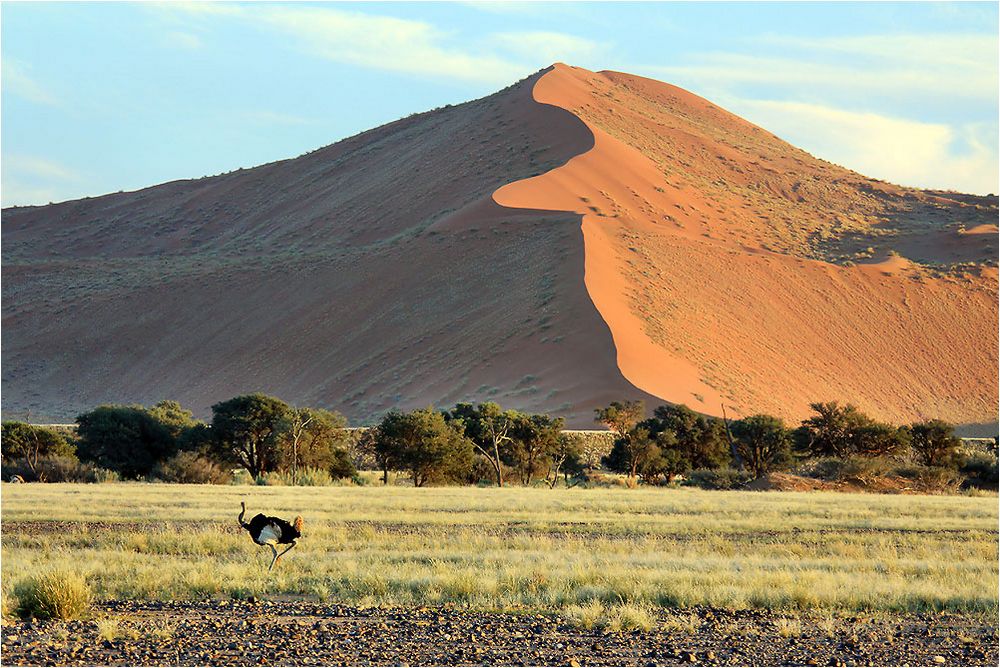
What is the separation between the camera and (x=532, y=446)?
39188mm

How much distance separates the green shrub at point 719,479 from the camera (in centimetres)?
3422

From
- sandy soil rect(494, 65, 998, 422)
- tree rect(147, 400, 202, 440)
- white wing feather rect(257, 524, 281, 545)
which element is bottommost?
white wing feather rect(257, 524, 281, 545)

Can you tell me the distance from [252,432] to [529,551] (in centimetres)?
2337

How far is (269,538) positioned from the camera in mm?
12578

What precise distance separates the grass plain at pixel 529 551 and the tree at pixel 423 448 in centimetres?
944

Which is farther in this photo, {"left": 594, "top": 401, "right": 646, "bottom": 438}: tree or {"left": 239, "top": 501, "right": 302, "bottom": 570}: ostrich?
{"left": 594, "top": 401, "right": 646, "bottom": 438}: tree

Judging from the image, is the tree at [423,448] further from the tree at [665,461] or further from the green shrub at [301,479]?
the tree at [665,461]

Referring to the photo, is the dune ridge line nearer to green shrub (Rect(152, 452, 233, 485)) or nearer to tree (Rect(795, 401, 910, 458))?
tree (Rect(795, 401, 910, 458))

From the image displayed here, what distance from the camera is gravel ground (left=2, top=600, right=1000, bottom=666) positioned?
28.7 ft

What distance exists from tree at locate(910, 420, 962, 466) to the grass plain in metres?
16.9

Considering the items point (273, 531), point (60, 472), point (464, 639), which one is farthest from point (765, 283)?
point (464, 639)

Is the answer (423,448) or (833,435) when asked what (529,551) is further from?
(833,435)

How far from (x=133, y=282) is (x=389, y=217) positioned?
20947 millimetres

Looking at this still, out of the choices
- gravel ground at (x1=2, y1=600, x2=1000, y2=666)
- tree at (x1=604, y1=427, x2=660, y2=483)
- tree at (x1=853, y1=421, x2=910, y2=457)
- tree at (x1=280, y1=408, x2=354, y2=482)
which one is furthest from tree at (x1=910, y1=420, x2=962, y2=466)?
gravel ground at (x1=2, y1=600, x2=1000, y2=666)
